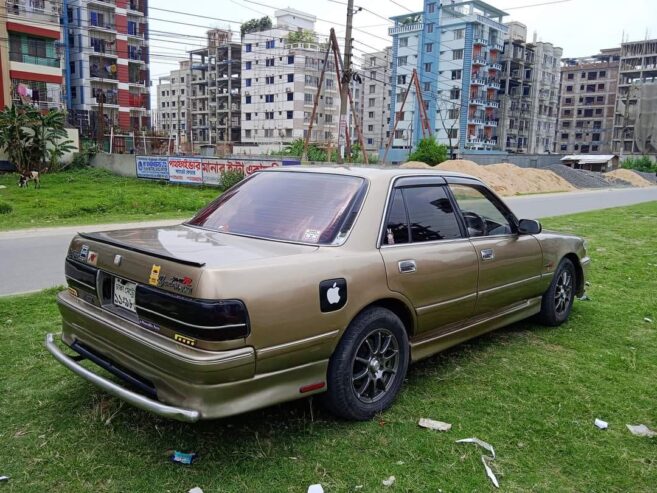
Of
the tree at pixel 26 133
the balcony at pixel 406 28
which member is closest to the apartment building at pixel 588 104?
the balcony at pixel 406 28

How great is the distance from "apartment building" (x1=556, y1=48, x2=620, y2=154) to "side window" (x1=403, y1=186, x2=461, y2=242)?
335ft

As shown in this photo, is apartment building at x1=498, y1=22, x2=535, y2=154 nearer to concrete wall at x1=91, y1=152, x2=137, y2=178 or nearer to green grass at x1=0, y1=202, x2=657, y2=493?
concrete wall at x1=91, y1=152, x2=137, y2=178

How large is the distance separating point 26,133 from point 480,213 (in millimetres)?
30478

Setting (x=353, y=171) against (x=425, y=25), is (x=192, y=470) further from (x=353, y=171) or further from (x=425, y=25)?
(x=425, y=25)

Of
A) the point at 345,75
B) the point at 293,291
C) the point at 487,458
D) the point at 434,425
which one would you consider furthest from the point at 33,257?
the point at 345,75

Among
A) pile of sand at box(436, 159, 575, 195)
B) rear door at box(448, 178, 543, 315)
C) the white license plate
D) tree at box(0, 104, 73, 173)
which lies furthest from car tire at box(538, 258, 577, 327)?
tree at box(0, 104, 73, 173)

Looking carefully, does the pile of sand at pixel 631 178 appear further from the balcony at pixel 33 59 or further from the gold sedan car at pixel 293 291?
the gold sedan car at pixel 293 291

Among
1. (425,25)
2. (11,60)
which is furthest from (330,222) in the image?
(425,25)

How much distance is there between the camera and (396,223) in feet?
12.8

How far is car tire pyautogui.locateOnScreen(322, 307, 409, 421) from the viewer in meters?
3.34

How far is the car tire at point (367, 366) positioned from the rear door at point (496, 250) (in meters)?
1.06

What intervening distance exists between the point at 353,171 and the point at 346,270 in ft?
3.40

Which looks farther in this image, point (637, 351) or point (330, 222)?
point (637, 351)

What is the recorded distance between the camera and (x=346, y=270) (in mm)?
3328
